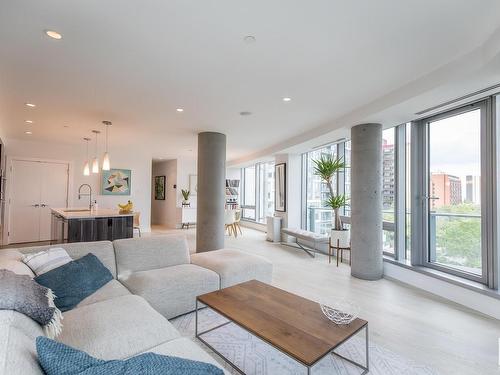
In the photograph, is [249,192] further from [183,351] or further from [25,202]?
[183,351]

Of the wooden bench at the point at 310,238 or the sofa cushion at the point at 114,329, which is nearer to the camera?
the sofa cushion at the point at 114,329

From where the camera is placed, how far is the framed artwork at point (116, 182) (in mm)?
7367

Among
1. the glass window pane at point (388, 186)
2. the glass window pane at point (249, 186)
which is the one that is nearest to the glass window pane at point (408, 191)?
the glass window pane at point (388, 186)

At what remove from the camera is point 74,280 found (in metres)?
2.12

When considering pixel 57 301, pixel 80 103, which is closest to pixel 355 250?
pixel 57 301

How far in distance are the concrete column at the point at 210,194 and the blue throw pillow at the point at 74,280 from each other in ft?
9.29

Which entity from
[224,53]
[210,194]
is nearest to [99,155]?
[210,194]

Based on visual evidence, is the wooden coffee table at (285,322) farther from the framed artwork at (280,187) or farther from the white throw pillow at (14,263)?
the framed artwork at (280,187)

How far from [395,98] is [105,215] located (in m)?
4.54

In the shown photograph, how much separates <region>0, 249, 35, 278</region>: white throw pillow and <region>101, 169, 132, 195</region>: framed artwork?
536 centimetres

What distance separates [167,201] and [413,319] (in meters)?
8.57

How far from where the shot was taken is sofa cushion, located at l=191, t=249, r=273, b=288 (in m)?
2.95

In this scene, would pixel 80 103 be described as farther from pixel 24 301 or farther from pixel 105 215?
pixel 24 301

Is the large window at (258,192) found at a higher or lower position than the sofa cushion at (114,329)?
higher
